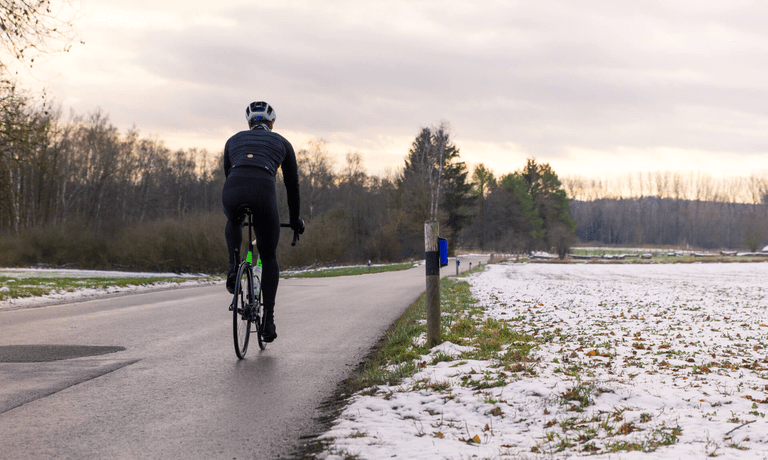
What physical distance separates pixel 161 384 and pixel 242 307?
3.72ft

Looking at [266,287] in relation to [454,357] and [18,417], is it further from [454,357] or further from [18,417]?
[18,417]

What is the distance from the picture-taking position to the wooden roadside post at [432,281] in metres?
6.04

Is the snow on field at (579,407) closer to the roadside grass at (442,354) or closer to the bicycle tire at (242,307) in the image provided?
the roadside grass at (442,354)

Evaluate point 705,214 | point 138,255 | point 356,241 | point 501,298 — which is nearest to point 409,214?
point 356,241

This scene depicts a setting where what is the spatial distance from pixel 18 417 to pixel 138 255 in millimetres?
33131

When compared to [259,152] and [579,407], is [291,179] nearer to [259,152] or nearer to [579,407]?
[259,152]

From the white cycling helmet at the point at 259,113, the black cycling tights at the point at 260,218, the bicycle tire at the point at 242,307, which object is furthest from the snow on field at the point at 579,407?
the white cycling helmet at the point at 259,113

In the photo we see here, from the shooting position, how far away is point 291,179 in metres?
5.36

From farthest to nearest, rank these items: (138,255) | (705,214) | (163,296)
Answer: (705,214) < (138,255) < (163,296)

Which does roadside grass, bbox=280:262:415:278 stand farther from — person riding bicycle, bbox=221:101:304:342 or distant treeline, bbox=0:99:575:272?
person riding bicycle, bbox=221:101:304:342

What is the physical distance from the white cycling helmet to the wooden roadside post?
6.73ft

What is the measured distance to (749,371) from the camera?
17.4 ft

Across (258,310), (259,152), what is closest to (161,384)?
(258,310)

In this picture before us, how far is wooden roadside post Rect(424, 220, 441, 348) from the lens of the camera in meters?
6.04
